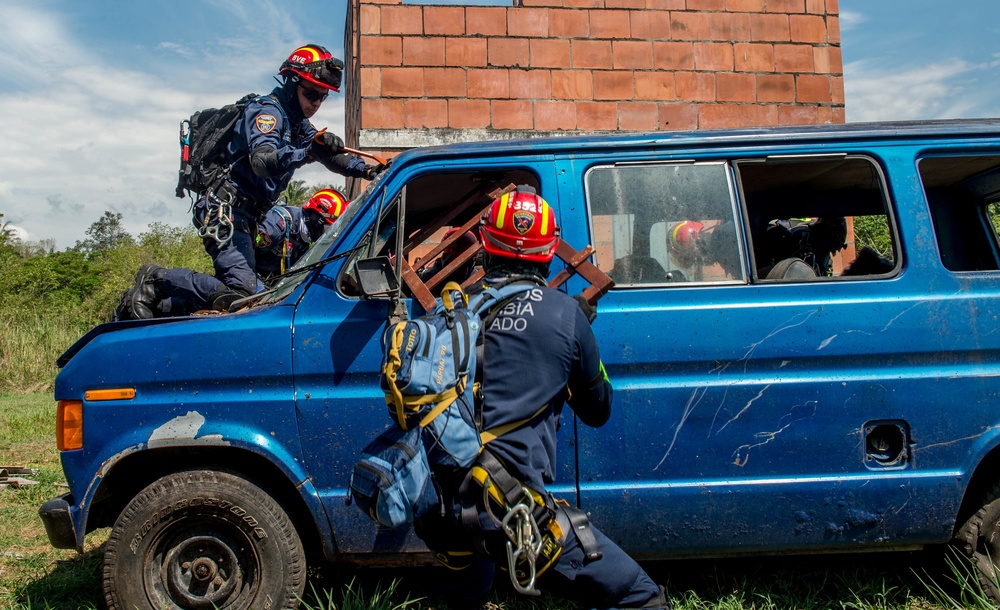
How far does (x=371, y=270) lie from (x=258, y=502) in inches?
43.4

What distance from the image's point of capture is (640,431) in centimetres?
328

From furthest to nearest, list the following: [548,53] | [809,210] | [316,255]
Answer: [548,53], [809,210], [316,255]

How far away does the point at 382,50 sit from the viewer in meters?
7.64

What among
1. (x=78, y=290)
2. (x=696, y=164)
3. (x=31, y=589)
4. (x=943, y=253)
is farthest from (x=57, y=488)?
(x=78, y=290)

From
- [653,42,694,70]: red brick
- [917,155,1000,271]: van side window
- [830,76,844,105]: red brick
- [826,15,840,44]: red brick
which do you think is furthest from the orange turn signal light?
[826,15,840,44]: red brick

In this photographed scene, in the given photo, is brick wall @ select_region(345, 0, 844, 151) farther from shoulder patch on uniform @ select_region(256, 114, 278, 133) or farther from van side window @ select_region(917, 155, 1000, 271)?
van side window @ select_region(917, 155, 1000, 271)

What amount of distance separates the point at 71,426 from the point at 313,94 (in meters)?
2.71

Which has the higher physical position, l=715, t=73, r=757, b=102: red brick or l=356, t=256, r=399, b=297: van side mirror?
l=715, t=73, r=757, b=102: red brick

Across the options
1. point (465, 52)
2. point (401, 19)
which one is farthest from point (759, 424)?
point (401, 19)

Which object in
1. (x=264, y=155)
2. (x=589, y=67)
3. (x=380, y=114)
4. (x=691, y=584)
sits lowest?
(x=691, y=584)

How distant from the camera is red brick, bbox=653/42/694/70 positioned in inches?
315

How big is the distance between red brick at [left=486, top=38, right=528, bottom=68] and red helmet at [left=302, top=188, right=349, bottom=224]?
2.20 m

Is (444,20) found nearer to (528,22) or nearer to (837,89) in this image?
(528,22)

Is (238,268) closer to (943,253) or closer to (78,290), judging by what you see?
(943,253)
